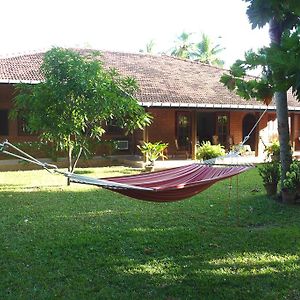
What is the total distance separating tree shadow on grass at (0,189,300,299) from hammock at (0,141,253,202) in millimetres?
607

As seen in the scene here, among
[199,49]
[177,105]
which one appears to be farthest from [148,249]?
[199,49]

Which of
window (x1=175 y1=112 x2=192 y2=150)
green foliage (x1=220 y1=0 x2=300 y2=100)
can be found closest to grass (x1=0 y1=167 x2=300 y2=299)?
green foliage (x1=220 y1=0 x2=300 y2=100)

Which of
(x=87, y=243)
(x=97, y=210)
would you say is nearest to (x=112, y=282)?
(x=87, y=243)

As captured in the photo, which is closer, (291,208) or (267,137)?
(291,208)

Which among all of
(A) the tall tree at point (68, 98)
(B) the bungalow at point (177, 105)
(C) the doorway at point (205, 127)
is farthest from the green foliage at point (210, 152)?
(A) the tall tree at point (68, 98)

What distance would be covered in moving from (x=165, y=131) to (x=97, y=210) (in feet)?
27.5

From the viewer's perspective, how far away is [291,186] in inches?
262

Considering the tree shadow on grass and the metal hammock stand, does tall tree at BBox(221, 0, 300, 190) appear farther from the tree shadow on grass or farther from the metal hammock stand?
the tree shadow on grass

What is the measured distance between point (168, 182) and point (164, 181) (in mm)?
60

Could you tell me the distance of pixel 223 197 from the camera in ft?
24.6

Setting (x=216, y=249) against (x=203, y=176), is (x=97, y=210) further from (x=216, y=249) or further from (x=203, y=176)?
(x=216, y=249)

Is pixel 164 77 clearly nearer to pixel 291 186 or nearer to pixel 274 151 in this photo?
pixel 274 151

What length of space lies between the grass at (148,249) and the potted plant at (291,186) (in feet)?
0.88

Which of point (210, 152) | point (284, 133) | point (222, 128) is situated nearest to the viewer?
point (284, 133)
